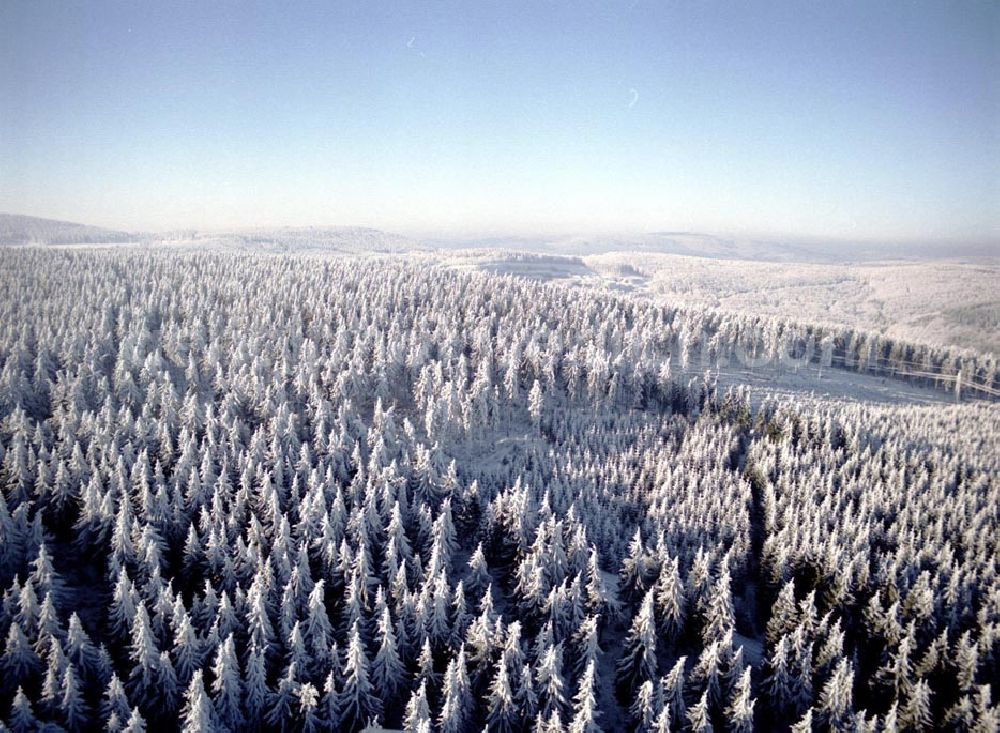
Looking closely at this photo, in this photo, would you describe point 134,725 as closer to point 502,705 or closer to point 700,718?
point 502,705

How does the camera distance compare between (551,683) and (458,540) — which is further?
(458,540)

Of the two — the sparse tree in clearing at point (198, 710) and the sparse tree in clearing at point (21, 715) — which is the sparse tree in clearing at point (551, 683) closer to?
the sparse tree in clearing at point (198, 710)

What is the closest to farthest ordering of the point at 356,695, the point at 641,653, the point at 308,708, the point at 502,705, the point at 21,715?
the point at 21,715 → the point at 308,708 → the point at 356,695 → the point at 502,705 → the point at 641,653

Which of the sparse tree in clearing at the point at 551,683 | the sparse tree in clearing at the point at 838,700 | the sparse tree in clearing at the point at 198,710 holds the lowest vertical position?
the sparse tree in clearing at the point at 838,700

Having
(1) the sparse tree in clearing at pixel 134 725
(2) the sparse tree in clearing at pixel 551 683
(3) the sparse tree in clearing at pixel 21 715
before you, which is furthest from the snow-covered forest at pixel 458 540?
Answer: (1) the sparse tree in clearing at pixel 134 725

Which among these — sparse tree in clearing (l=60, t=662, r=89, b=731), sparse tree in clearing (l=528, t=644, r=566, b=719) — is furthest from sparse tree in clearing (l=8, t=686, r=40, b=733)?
sparse tree in clearing (l=528, t=644, r=566, b=719)

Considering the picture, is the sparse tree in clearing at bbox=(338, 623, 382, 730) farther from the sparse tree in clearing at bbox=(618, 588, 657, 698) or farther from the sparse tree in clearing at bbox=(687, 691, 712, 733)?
the sparse tree in clearing at bbox=(687, 691, 712, 733)

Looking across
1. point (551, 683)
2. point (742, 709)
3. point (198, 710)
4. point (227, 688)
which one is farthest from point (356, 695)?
point (742, 709)

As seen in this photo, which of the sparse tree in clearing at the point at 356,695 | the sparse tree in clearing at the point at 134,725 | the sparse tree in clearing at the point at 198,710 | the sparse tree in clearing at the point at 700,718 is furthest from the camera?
the sparse tree in clearing at the point at 356,695
